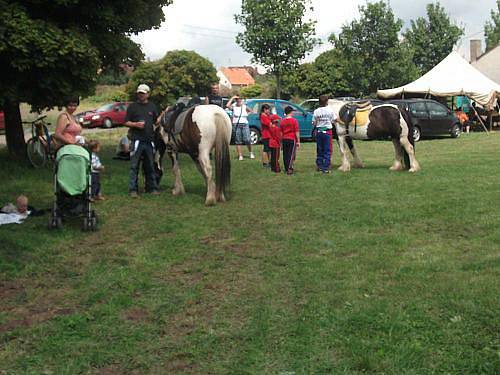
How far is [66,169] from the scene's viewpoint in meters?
7.28

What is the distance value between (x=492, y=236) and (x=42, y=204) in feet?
22.2

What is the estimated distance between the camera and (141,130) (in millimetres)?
9859

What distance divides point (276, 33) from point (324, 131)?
2202cm

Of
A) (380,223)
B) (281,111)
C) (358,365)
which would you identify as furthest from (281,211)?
(281,111)

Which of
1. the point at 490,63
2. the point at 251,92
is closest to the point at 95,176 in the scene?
the point at 490,63

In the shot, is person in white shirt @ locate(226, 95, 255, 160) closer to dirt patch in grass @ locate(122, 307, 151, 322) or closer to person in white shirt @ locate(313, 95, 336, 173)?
person in white shirt @ locate(313, 95, 336, 173)

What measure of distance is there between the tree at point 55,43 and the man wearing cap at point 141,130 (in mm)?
1880

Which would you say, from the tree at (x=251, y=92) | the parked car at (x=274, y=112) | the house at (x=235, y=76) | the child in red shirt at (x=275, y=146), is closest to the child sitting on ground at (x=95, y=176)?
the child in red shirt at (x=275, y=146)

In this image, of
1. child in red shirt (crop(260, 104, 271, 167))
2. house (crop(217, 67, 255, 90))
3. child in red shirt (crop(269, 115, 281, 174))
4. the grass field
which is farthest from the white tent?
house (crop(217, 67, 255, 90))

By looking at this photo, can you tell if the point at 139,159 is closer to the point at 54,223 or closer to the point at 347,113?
the point at 54,223

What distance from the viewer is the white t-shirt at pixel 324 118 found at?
41.0ft

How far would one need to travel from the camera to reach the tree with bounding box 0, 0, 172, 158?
33.8 ft

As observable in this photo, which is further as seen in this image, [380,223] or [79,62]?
[79,62]

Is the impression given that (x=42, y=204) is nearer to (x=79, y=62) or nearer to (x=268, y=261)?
(x=79, y=62)
